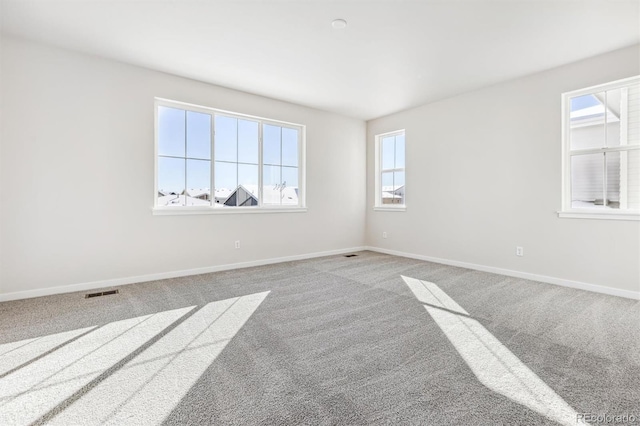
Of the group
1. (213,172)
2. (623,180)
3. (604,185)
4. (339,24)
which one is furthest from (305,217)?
(623,180)

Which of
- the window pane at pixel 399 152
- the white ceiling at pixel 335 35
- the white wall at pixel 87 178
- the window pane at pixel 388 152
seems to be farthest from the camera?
the window pane at pixel 388 152

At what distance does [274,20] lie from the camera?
2.75 metres

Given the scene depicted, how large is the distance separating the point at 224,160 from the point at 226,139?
321 mm

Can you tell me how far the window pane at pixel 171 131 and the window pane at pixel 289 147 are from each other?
163 cm

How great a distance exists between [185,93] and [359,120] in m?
3.33

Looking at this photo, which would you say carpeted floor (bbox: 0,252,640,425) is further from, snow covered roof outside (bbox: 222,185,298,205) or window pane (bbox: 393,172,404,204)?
window pane (bbox: 393,172,404,204)

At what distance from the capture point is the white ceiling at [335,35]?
8.45 ft

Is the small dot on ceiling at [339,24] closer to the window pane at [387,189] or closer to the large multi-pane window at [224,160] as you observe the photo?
the large multi-pane window at [224,160]

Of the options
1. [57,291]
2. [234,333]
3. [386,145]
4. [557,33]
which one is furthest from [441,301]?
[57,291]

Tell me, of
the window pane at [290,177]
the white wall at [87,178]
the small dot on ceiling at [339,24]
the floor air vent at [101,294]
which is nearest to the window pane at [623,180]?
the small dot on ceiling at [339,24]

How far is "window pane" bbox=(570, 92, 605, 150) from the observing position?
344 cm

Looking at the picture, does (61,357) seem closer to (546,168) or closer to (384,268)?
(384,268)

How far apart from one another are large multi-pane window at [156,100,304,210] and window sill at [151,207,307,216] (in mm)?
65

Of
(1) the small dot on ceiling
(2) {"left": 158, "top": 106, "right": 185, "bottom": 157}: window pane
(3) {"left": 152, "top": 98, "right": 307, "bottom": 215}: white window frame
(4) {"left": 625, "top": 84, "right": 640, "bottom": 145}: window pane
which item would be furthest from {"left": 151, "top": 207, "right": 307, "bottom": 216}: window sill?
(4) {"left": 625, "top": 84, "right": 640, "bottom": 145}: window pane
